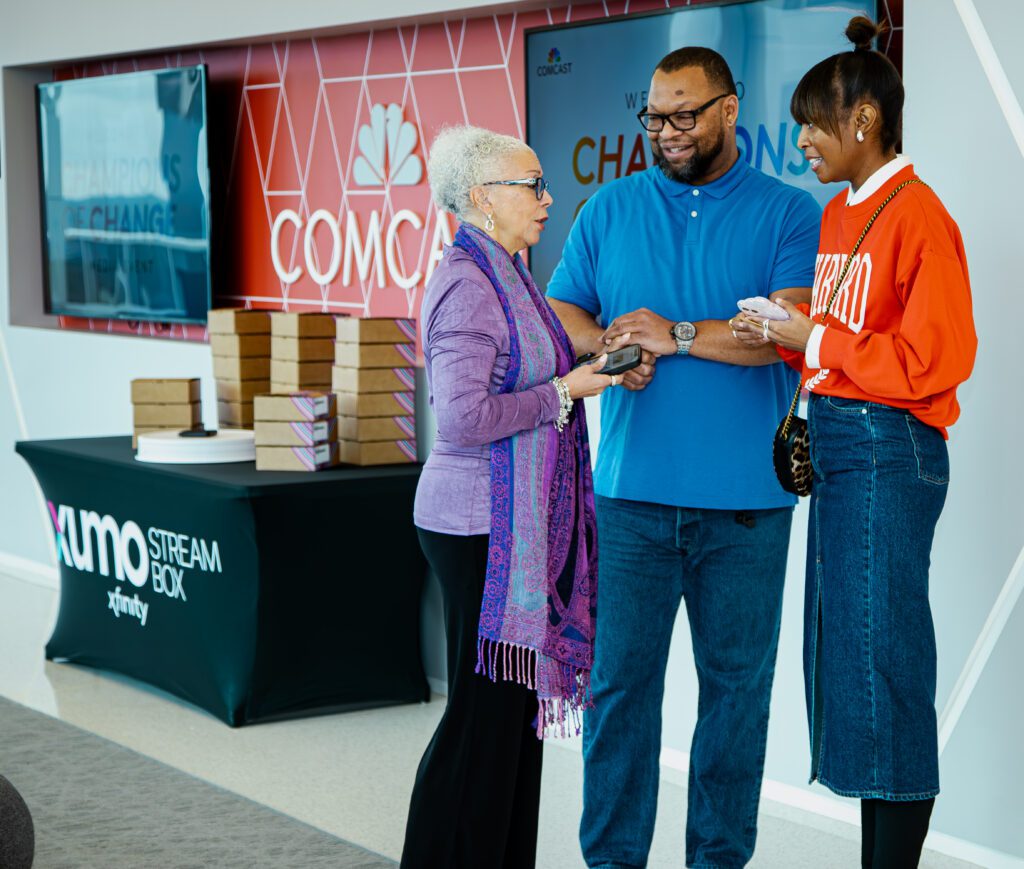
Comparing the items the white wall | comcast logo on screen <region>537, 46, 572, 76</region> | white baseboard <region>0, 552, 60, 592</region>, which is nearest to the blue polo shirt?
the white wall

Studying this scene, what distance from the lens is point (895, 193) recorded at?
2.29 meters

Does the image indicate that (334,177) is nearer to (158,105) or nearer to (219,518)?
(158,105)

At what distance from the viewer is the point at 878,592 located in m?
2.33

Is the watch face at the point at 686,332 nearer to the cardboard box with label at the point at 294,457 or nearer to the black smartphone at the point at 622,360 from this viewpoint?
the black smartphone at the point at 622,360

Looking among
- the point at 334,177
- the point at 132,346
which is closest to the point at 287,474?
the point at 334,177

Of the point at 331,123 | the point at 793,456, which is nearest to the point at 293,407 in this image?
the point at 331,123

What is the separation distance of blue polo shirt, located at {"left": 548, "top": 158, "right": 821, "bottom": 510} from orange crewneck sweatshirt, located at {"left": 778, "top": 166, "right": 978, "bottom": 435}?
13.7 inches

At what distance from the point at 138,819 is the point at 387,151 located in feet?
7.91

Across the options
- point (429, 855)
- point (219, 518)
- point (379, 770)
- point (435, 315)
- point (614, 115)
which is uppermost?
point (614, 115)

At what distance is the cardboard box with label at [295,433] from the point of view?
4.32m

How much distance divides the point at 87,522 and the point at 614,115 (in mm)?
2337

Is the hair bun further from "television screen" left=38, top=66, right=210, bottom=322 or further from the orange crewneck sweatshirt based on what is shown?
"television screen" left=38, top=66, right=210, bottom=322

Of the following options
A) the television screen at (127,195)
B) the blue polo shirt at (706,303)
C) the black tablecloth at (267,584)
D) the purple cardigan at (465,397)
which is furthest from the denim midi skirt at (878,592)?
the television screen at (127,195)

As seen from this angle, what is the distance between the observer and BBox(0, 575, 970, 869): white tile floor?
11.2ft
